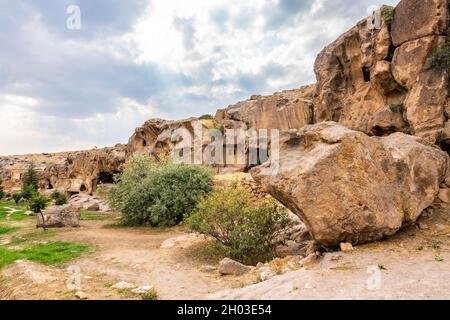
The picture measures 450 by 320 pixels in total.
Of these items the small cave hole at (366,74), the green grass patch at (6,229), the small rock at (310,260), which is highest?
the small cave hole at (366,74)

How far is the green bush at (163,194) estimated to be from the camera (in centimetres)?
1753

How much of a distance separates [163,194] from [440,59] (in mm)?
13102

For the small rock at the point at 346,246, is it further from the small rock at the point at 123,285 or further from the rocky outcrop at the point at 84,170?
the rocky outcrop at the point at 84,170

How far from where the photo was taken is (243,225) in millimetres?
9727

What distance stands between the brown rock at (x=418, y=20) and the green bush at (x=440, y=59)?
81 centimetres

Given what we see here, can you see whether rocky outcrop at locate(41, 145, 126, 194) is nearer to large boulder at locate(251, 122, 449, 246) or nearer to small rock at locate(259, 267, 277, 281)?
large boulder at locate(251, 122, 449, 246)

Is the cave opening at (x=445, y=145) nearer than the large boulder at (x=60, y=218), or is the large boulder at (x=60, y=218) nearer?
the cave opening at (x=445, y=145)

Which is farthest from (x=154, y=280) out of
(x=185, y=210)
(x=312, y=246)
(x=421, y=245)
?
(x=185, y=210)

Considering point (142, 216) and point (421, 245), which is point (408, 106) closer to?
point (421, 245)

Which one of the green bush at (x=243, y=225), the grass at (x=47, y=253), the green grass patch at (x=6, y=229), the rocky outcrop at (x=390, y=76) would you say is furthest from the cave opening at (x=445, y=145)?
the green grass patch at (x=6, y=229)

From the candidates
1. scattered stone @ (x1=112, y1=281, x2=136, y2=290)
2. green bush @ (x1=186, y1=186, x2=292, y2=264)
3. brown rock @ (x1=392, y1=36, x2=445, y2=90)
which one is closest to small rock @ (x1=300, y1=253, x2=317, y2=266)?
green bush @ (x1=186, y1=186, x2=292, y2=264)

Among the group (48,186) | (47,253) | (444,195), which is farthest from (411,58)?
(48,186)

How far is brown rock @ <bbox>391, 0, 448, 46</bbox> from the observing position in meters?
12.6
